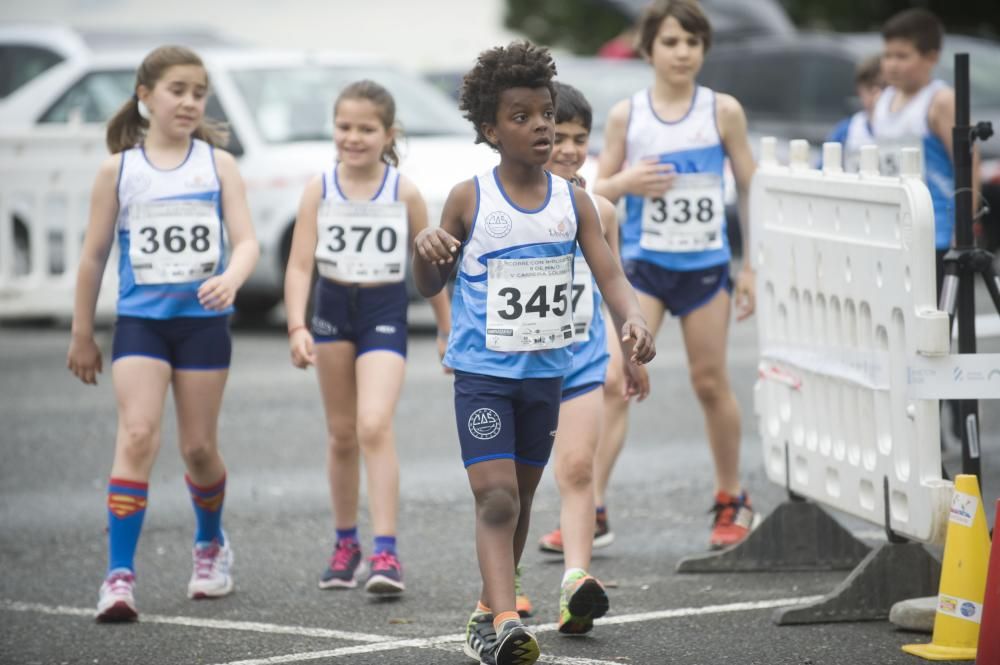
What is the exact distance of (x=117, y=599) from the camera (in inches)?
241

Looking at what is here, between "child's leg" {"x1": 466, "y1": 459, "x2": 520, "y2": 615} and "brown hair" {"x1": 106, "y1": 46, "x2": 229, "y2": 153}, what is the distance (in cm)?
205

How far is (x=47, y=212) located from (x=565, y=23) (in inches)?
979

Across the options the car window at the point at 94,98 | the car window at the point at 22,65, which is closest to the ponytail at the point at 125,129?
the car window at the point at 94,98

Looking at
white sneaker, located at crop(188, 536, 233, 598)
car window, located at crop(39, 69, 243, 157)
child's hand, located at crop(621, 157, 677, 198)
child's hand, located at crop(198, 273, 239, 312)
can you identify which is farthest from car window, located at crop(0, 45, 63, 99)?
child's hand, located at crop(198, 273, 239, 312)

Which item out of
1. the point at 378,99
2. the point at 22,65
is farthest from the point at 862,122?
the point at 22,65

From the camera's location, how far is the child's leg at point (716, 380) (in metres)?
7.20

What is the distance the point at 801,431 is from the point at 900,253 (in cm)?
117

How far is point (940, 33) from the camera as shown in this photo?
28.9 ft

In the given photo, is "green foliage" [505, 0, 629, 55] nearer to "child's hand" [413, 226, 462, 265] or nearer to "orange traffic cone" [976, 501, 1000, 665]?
"child's hand" [413, 226, 462, 265]

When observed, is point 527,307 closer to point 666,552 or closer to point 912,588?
point 912,588

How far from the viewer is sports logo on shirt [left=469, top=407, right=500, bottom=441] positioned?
209 inches

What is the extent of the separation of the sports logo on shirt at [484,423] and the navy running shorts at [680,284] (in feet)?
6.78

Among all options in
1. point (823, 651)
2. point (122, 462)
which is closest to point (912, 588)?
point (823, 651)

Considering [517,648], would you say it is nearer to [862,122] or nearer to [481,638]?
[481,638]
